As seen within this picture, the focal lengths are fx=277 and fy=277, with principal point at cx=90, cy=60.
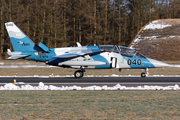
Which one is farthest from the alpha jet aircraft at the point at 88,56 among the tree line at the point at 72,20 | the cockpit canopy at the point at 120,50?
the tree line at the point at 72,20

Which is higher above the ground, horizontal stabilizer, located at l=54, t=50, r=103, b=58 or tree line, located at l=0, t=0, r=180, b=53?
tree line, located at l=0, t=0, r=180, b=53

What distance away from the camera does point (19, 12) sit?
247 feet

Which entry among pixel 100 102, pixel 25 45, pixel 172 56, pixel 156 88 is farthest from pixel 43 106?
pixel 172 56

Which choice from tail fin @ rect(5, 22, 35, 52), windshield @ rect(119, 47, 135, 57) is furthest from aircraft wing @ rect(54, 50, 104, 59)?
tail fin @ rect(5, 22, 35, 52)

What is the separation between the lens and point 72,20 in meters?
82.1

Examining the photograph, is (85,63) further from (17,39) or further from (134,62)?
(17,39)

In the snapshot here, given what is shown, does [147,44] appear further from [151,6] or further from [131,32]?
[151,6]

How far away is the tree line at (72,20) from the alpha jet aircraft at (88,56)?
156 feet

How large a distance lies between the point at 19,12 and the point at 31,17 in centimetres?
342

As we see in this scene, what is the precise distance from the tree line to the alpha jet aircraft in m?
47.6

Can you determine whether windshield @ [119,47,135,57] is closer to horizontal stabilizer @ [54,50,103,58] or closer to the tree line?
horizontal stabilizer @ [54,50,103,58]

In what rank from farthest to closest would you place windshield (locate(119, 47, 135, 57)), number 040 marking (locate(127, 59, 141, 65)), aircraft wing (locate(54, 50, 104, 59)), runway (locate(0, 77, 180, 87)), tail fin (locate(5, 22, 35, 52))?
tail fin (locate(5, 22, 35, 52)) < windshield (locate(119, 47, 135, 57)) < number 040 marking (locate(127, 59, 141, 65)) < aircraft wing (locate(54, 50, 104, 59)) < runway (locate(0, 77, 180, 87))

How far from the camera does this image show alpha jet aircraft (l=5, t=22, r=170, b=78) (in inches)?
939

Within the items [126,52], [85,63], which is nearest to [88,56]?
[85,63]
